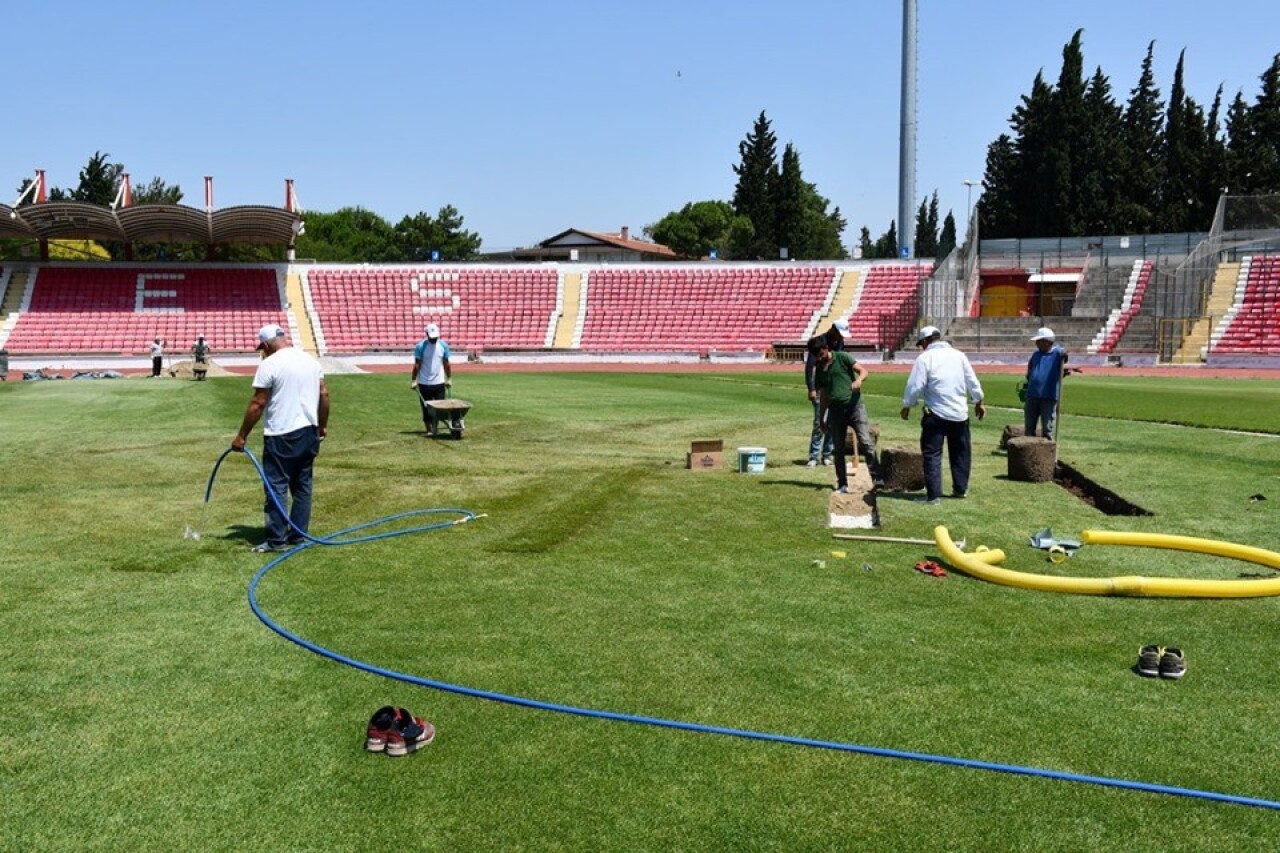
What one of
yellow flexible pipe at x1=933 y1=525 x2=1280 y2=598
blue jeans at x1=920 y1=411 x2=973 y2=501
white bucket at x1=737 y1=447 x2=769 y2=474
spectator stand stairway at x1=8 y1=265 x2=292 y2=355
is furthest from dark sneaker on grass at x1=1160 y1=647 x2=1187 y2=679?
spectator stand stairway at x1=8 y1=265 x2=292 y2=355

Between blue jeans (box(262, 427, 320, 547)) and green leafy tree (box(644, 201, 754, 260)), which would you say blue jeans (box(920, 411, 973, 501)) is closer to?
blue jeans (box(262, 427, 320, 547))

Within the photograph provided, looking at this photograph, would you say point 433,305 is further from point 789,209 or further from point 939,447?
point 939,447

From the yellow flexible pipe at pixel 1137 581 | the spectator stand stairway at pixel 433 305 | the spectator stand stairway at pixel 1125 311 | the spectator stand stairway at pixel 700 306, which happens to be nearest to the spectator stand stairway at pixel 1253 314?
the spectator stand stairway at pixel 1125 311

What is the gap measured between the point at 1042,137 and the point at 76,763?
8006cm

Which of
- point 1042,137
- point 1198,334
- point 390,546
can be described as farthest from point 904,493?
point 1042,137

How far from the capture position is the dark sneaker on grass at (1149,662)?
21.3ft

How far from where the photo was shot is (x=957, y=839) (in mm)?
4555

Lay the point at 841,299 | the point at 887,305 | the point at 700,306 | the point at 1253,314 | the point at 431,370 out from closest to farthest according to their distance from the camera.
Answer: the point at 431,370
the point at 1253,314
the point at 887,305
the point at 841,299
the point at 700,306

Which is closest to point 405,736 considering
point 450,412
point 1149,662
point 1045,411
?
point 1149,662

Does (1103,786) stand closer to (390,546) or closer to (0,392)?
(390,546)

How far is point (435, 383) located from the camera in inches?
762

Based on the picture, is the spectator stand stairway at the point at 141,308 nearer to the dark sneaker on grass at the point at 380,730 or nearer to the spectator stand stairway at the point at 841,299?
the spectator stand stairway at the point at 841,299

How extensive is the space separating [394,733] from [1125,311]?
57.7 meters

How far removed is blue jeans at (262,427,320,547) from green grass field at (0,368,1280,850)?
397 mm
